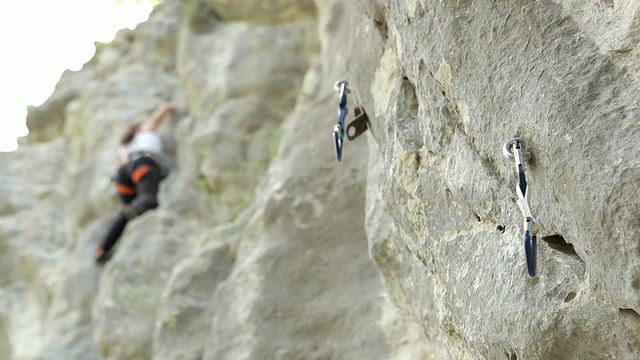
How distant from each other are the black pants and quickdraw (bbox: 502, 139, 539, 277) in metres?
5.40

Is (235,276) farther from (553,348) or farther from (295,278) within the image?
(553,348)

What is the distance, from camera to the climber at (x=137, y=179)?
22.4 ft

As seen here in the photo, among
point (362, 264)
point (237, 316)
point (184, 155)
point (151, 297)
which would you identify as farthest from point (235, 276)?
point (184, 155)

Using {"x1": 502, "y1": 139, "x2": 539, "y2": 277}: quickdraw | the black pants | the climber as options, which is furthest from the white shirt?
{"x1": 502, "y1": 139, "x2": 539, "y2": 277}: quickdraw

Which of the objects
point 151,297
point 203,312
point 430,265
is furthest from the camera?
point 151,297

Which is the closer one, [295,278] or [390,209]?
[390,209]

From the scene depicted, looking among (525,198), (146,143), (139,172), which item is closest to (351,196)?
(525,198)

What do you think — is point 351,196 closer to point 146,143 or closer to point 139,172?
point 139,172

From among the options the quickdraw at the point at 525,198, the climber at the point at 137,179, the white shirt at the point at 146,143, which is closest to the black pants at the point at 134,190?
the climber at the point at 137,179

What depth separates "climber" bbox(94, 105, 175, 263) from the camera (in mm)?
6812

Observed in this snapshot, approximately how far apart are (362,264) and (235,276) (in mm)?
749

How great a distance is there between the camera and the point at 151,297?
5605 millimetres

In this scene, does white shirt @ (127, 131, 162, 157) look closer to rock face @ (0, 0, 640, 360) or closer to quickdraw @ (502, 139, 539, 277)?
rock face @ (0, 0, 640, 360)

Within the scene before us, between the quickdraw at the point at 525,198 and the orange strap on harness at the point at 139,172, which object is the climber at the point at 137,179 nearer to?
the orange strap on harness at the point at 139,172
